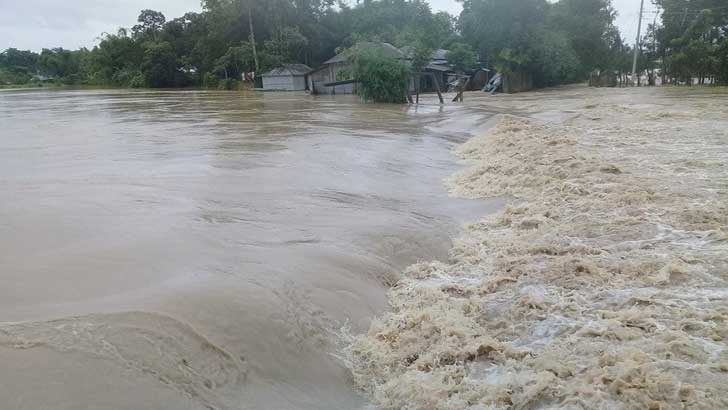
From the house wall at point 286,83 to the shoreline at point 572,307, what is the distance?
126 feet

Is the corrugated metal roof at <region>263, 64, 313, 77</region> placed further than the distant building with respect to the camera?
No

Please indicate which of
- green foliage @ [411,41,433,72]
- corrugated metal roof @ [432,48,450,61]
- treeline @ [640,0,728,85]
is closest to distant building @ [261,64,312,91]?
corrugated metal roof @ [432,48,450,61]

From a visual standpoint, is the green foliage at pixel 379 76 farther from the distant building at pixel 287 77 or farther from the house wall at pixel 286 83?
the house wall at pixel 286 83

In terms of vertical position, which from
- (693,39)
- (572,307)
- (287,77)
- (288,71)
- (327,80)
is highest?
(693,39)

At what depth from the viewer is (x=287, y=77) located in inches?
1767

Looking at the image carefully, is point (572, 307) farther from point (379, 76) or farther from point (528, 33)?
point (528, 33)

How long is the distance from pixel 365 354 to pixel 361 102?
83.7 ft

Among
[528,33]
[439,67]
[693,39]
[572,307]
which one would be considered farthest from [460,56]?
[572,307]

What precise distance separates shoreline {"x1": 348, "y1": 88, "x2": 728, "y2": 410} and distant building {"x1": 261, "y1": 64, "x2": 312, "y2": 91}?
125 ft

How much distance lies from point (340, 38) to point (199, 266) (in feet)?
160

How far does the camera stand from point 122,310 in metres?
3.62

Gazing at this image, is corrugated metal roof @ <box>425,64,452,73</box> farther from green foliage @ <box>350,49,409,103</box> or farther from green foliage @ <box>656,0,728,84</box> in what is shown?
green foliage @ <box>656,0,728,84</box>

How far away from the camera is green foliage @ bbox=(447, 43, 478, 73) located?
130 ft

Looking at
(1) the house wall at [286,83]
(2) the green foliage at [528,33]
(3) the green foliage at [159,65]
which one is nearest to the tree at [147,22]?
(3) the green foliage at [159,65]
